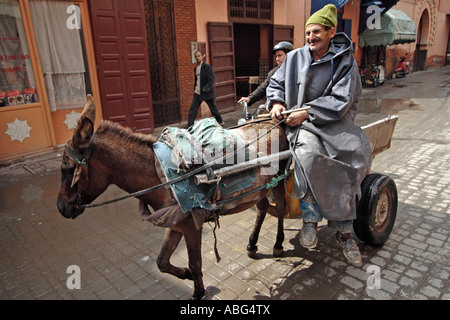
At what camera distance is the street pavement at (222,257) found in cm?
306

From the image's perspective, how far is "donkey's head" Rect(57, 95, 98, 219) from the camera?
2.27 meters

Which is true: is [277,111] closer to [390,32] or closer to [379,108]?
[379,108]

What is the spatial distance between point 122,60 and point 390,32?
52.1 ft

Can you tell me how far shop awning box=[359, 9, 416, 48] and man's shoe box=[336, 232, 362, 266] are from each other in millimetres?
18329

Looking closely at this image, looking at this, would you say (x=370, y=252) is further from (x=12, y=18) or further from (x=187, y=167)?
(x=12, y=18)

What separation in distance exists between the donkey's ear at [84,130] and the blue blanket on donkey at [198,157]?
0.50 meters

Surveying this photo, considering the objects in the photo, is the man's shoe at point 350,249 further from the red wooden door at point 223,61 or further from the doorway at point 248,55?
the doorway at point 248,55

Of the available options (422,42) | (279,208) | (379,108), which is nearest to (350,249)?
(279,208)

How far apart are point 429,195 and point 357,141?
2.97 m

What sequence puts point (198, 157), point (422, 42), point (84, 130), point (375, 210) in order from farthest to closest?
point (422, 42)
point (375, 210)
point (198, 157)
point (84, 130)

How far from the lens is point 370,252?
357cm

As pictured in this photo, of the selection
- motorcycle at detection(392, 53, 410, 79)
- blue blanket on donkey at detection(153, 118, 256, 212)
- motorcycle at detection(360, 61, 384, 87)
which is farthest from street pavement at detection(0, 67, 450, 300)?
motorcycle at detection(392, 53, 410, 79)

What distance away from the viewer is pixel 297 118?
2.86 m

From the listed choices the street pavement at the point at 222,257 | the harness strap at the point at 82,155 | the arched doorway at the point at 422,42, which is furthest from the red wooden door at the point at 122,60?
the arched doorway at the point at 422,42
